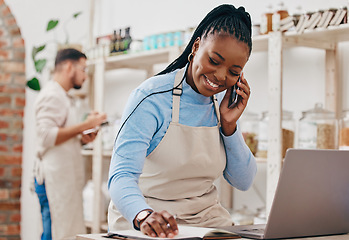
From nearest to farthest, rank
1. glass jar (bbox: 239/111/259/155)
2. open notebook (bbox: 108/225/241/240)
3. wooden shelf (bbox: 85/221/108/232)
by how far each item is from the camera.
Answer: open notebook (bbox: 108/225/241/240)
glass jar (bbox: 239/111/259/155)
wooden shelf (bbox: 85/221/108/232)

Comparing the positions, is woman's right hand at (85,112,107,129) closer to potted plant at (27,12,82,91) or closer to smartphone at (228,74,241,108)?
potted plant at (27,12,82,91)

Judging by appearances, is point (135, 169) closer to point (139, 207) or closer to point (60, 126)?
point (139, 207)

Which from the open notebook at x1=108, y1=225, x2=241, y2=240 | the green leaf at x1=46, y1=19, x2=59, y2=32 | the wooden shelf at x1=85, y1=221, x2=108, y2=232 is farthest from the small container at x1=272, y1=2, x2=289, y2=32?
the green leaf at x1=46, y1=19, x2=59, y2=32

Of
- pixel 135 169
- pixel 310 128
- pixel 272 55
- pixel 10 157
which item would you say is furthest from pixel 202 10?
pixel 135 169

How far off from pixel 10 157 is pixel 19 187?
248 millimetres

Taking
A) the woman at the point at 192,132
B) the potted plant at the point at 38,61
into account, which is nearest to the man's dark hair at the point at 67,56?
the potted plant at the point at 38,61

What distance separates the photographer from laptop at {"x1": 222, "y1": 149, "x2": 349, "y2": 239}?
44.3 inches

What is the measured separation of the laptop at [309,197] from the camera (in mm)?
1124

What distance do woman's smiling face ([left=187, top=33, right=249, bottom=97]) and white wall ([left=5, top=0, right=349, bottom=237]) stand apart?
1412 mm

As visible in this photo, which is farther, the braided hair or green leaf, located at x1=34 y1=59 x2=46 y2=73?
green leaf, located at x1=34 y1=59 x2=46 y2=73

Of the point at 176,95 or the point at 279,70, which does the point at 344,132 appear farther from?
the point at 176,95

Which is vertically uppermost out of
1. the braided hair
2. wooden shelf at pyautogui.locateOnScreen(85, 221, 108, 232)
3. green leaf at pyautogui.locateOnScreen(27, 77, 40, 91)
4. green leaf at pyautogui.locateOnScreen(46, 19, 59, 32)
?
green leaf at pyautogui.locateOnScreen(46, 19, 59, 32)

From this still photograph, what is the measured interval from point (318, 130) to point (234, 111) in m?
1.11

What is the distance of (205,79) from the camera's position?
1.43 m
